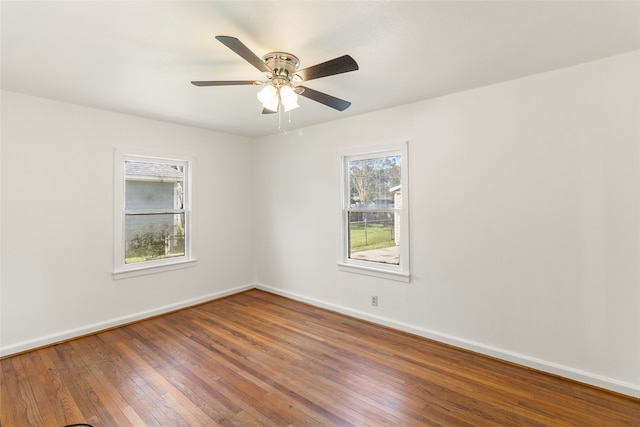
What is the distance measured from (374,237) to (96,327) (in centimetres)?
336

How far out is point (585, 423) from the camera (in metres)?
1.96

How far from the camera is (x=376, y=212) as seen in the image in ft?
12.1

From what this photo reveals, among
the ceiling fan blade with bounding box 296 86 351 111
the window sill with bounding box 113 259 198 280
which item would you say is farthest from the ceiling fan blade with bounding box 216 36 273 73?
the window sill with bounding box 113 259 198 280

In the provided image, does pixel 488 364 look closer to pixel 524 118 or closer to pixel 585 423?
pixel 585 423

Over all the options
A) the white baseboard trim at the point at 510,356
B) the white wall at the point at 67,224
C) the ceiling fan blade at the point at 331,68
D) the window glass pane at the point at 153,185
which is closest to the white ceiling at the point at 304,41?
the ceiling fan blade at the point at 331,68

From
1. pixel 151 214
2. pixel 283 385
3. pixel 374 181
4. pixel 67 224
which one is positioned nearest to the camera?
pixel 283 385

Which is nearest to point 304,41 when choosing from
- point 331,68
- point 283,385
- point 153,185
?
point 331,68

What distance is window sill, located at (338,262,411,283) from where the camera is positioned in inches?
133

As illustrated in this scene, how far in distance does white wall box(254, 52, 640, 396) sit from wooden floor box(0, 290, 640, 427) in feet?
0.95

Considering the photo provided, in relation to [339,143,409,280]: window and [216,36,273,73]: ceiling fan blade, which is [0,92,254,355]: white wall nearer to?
[339,143,409,280]: window

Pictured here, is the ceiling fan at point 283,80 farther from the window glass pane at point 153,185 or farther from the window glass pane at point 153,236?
the window glass pane at point 153,236

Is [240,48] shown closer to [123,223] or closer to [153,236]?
[123,223]

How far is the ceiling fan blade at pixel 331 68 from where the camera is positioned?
1.67m

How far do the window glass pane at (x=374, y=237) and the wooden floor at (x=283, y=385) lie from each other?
0.86 m
